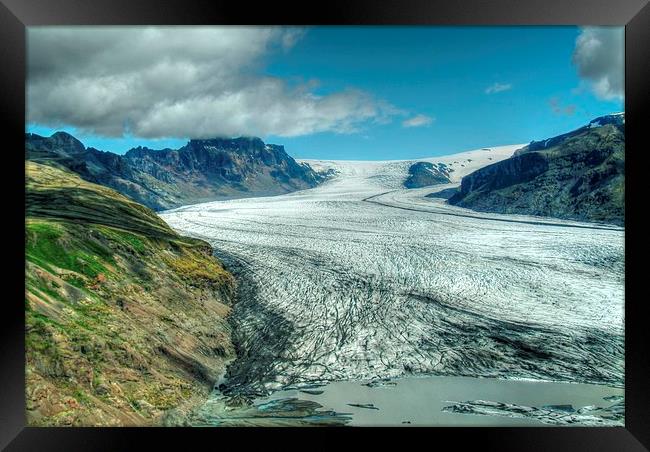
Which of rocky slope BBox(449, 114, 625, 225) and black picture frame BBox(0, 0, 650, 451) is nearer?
black picture frame BBox(0, 0, 650, 451)

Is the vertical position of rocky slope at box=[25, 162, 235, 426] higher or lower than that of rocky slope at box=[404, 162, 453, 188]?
lower

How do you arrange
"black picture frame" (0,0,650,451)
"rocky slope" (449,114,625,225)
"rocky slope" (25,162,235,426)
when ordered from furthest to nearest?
"rocky slope" (449,114,625,225) → "rocky slope" (25,162,235,426) → "black picture frame" (0,0,650,451)

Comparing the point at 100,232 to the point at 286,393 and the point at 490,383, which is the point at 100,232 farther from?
the point at 490,383

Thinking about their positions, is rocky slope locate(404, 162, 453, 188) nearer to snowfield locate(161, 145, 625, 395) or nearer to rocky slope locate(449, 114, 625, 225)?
snowfield locate(161, 145, 625, 395)

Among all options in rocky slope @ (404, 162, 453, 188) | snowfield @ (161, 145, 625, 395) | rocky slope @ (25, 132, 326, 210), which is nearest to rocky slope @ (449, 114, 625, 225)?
snowfield @ (161, 145, 625, 395)

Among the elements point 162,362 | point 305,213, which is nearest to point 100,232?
point 162,362

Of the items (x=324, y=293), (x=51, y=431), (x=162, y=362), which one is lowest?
(x=51, y=431)

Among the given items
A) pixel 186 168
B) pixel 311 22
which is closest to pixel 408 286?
pixel 311 22
